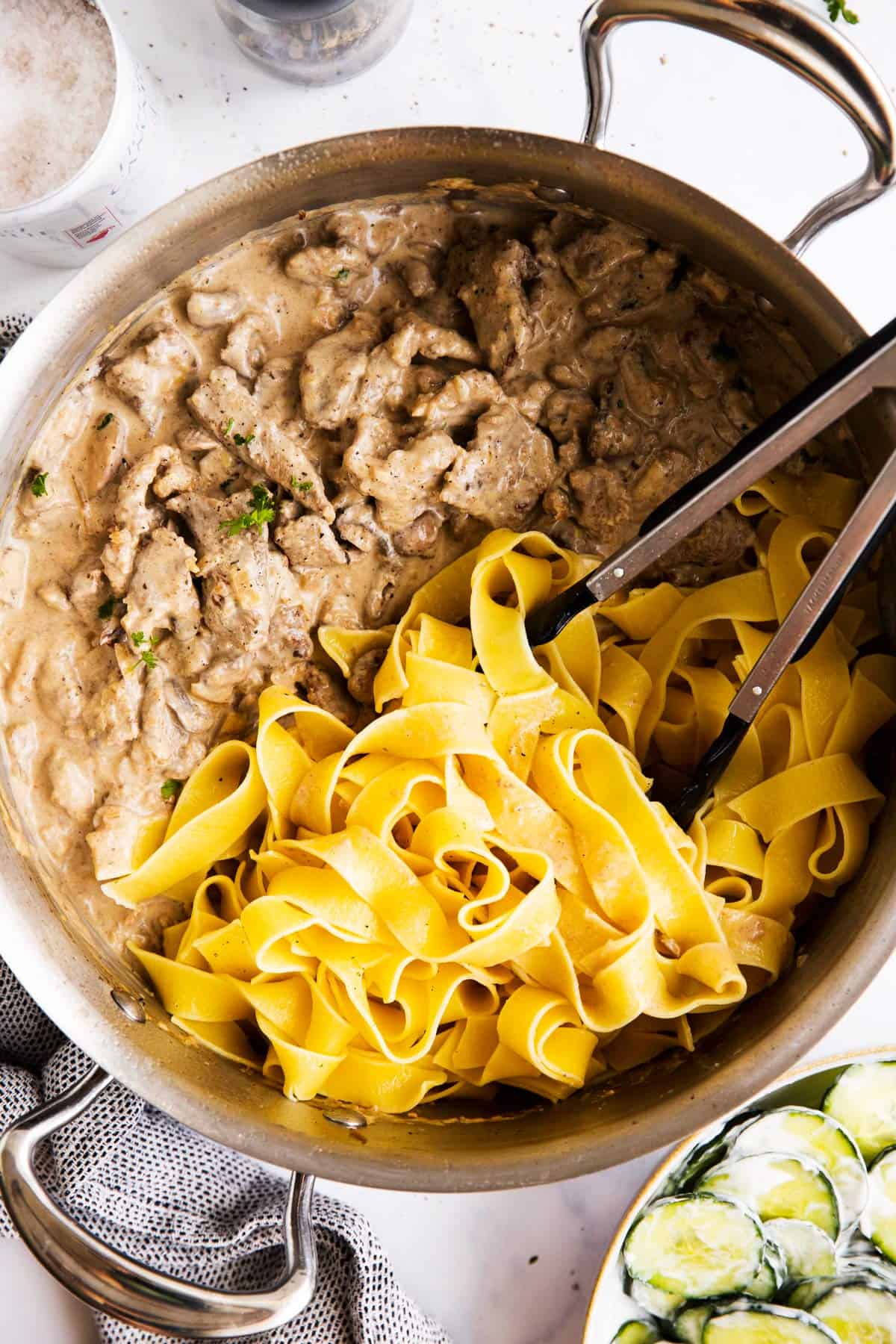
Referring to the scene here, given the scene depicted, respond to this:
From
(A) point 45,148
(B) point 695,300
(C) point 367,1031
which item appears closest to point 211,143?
(A) point 45,148

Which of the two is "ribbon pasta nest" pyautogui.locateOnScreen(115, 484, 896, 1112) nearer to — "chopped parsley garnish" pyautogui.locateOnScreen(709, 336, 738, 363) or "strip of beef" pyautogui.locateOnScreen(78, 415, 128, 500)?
"chopped parsley garnish" pyautogui.locateOnScreen(709, 336, 738, 363)

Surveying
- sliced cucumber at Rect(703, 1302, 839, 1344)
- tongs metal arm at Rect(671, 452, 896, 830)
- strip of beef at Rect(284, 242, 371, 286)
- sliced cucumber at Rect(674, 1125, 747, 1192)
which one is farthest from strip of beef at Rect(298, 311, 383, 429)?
sliced cucumber at Rect(703, 1302, 839, 1344)

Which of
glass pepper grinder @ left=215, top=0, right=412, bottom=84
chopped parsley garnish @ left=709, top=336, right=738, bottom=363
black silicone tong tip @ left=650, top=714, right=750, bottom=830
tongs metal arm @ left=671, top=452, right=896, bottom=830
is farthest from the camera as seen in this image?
glass pepper grinder @ left=215, top=0, right=412, bottom=84

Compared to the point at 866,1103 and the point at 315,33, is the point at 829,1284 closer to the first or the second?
the point at 866,1103

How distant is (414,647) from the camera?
2355 millimetres

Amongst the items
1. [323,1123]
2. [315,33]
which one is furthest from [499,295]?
[323,1123]

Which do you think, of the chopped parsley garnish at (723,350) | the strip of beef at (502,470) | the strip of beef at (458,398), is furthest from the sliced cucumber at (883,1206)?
the strip of beef at (458,398)

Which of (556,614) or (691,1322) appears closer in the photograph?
(556,614)

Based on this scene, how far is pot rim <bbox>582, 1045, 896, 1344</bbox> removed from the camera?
97.3 inches

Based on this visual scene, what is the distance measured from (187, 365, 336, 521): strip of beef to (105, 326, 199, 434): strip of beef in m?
0.06

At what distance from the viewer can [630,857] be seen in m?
2.23

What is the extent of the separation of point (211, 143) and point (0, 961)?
1.91 metres

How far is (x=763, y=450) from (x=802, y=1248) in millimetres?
1831

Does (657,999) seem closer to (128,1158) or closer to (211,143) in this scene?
(128,1158)
